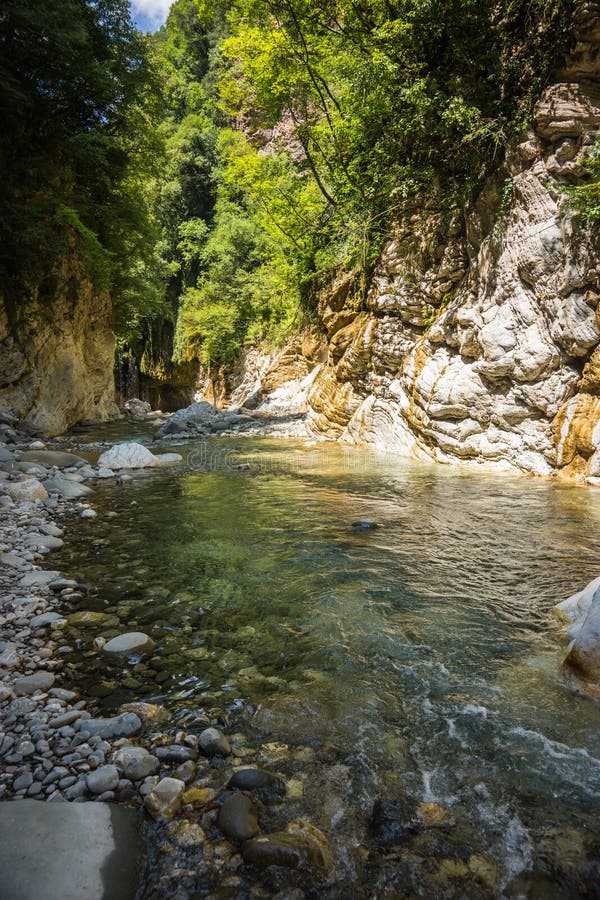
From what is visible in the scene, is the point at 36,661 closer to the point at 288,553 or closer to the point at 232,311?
the point at 288,553

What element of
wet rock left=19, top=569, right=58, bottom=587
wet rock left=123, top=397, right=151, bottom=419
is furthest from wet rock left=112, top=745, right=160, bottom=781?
wet rock left=123, top=397, right=151, bottom=419

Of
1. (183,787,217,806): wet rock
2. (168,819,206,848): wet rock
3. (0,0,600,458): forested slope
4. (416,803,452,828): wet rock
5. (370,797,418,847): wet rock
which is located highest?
(0,0,600,458): forested slope

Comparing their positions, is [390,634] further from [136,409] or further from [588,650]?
[136,409]

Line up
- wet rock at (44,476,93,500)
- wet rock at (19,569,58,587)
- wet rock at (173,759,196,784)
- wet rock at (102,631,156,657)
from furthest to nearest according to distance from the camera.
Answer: wet rock at (44,476,93,500) → wet rock at (19,569,58,587) → wet rock at (102,631,156,657) → wet rock at (173,759,196,784)

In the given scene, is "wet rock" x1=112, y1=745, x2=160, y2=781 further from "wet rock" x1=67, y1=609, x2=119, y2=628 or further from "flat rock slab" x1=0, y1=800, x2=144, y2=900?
"wet rock" x1=67, y1=609, x2=119, y2=628

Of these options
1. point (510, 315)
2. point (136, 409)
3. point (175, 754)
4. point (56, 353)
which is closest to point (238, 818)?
point (175, 754)

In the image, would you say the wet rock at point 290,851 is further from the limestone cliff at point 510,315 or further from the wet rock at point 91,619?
the limestone cliff at point 510,315

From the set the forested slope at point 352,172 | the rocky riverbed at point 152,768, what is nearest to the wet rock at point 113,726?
the rocky riverbed at point 152,768

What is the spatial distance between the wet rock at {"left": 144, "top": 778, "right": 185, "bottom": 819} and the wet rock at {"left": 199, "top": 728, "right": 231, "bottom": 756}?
218 millimetres

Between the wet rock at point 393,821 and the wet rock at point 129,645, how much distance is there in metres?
1.65

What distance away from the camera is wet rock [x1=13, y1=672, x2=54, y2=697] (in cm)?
232

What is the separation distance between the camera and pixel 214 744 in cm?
200

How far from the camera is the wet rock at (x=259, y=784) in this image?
70.0 inches

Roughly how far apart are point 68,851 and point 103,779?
362 mm
